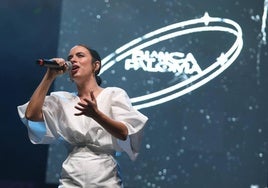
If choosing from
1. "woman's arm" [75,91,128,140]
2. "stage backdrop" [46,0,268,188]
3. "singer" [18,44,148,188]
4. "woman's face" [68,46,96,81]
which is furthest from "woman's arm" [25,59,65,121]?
"stage backdrop" [46,0,268,188]

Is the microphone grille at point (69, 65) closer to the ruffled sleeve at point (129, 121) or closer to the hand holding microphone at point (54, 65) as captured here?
the hand holding microphone at point (54, 65)

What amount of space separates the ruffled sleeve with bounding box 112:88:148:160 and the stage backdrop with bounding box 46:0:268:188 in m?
0.81

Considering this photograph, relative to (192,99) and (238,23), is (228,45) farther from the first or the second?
(192,99)

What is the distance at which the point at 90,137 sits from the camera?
1740 mm

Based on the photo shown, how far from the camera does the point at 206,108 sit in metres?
2.62

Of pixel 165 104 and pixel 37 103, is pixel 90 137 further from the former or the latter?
pixel 165 104

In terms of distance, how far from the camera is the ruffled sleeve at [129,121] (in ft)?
5.62

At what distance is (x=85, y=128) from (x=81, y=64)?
12.0 inches

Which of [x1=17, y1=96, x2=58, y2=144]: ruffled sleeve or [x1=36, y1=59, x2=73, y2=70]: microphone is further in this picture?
[x1=17, y1=96, x2=58, y2=144]: ruffled sleeve

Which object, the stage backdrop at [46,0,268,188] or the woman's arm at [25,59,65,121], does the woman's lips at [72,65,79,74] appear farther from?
the stage backdrop at [46,0,268,188]

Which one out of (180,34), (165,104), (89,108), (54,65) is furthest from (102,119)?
(180,34)

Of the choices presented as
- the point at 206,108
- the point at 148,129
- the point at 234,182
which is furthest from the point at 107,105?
the point at 234,182

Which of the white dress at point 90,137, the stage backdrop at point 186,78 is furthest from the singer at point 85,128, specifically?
the stage backdrop at point 186,78

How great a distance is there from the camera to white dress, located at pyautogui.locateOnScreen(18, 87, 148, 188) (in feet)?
5.58
